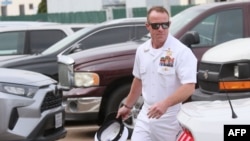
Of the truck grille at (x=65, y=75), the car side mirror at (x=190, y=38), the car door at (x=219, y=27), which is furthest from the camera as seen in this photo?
the truck grille at (x=65, y=75)

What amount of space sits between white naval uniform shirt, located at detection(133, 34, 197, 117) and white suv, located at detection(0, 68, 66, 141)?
2.36 meters

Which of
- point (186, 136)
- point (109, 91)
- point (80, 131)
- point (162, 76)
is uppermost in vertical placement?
point (162, 76)

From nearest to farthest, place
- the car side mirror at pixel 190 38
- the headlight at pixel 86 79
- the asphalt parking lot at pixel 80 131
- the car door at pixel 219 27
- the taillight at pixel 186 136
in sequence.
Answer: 1. the taillight at pixel 186 136
2. the car side mirror at pixel 190 38
3. the car door at pixel 219 27
4. the headlight at pixel 86 79
5. the asphalt parking lot at pixel 80 131

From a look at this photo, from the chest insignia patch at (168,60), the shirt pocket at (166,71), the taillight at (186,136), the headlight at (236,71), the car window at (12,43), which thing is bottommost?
the car window at (12,43)

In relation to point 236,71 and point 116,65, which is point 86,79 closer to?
point 116,65

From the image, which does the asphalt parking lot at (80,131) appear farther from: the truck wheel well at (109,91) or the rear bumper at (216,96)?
the rear bumper at (216,96)

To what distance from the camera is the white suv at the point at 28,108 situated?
7121 mm

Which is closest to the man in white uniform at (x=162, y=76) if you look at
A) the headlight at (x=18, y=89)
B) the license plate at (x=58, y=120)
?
the headlight at (x=18, y=89)

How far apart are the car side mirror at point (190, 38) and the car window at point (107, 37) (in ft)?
10.2

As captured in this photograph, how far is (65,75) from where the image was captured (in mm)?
9227

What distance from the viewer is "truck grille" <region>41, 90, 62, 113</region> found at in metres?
7.56

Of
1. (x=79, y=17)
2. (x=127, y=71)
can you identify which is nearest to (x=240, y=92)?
(x=127, y=71)

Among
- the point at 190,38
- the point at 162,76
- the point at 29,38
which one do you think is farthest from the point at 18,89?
the point at 29,38

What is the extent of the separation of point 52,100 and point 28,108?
0.56m
